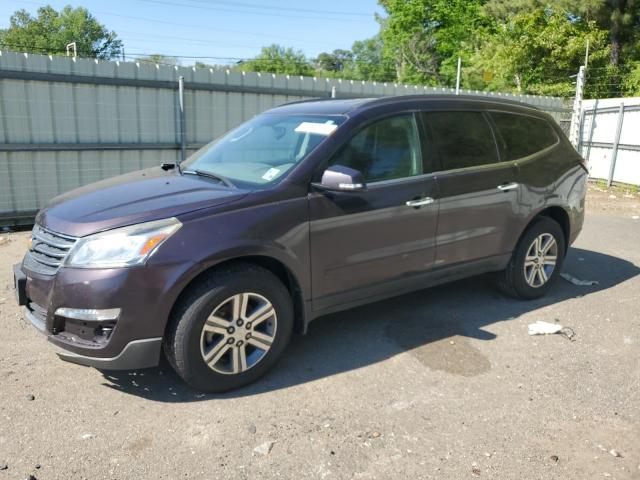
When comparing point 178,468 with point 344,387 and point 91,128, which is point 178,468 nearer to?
point 344,387

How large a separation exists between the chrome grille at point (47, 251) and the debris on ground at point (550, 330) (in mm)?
3495

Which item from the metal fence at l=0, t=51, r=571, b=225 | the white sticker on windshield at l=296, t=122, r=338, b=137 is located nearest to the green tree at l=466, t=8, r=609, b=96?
the metal fence at l=0, t=51, r=571, b=225

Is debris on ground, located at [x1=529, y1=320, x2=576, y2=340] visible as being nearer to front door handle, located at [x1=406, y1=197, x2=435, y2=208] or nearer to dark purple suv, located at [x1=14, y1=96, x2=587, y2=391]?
dark purple suv, located at [x1=14, y1=96, x2=587, y2=391]

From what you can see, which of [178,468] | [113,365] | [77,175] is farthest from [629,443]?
[77,175]

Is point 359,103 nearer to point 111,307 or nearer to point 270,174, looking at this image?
point 270,174

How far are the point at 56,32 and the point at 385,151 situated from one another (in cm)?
8558

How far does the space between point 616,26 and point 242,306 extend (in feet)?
94.4

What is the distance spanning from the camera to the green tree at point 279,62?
316 feet

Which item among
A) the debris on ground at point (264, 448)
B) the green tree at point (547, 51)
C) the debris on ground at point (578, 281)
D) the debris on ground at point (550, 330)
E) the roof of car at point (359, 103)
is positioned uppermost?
the green tree at point (547, 51)

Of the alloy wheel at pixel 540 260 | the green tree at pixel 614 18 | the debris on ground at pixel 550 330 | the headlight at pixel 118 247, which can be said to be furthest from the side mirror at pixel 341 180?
the green tree at pixel 614 18

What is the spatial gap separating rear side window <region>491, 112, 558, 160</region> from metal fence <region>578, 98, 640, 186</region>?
9666 millimetres

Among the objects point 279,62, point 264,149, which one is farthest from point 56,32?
point 264,149

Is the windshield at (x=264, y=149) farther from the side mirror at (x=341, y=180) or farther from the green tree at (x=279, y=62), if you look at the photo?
the green tree at (x=279, y=62)

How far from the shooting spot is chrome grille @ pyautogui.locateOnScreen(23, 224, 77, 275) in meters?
3.14
